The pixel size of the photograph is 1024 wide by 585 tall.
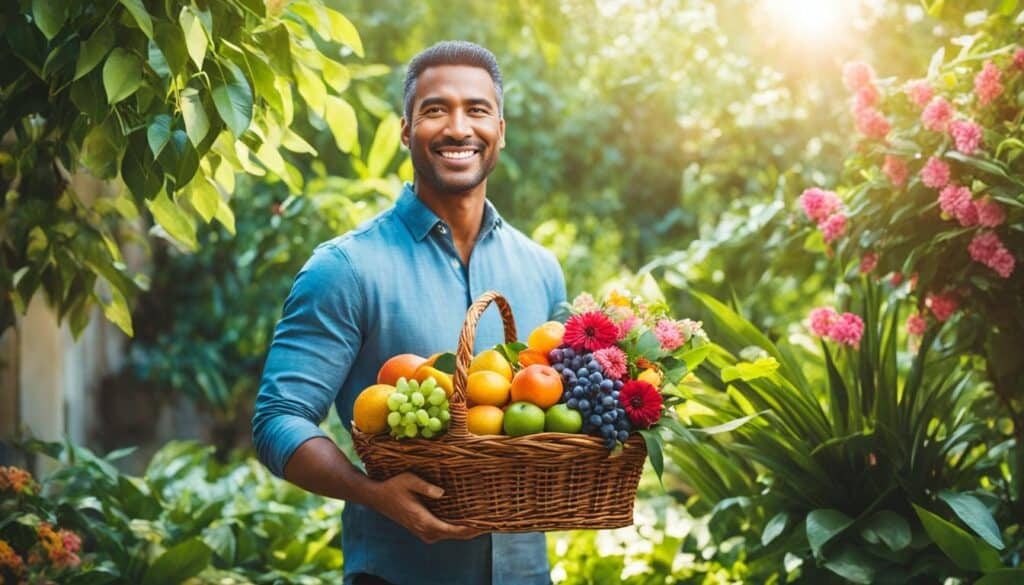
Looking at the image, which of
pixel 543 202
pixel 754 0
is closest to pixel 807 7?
pixel 754 0

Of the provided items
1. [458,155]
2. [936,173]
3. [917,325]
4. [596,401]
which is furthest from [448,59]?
[917,325]

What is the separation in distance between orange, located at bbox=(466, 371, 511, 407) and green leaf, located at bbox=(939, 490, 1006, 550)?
1363 mm

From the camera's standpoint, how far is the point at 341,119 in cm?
279

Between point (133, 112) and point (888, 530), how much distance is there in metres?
1.98

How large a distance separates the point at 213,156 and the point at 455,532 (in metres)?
1.05

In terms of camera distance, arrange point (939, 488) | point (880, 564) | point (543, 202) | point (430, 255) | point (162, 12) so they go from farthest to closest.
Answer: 1. point (543, 202)
2. point (939, 488)
3. point (880, 564)
4. point (430, 255)
5. point (162, 12)

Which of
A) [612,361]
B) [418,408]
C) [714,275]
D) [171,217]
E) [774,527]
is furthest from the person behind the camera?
[714,275]

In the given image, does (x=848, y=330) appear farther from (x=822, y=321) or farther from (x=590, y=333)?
(x=590, y=333)

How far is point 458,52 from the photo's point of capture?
2285 mm

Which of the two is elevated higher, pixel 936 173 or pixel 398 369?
pixel 936 173

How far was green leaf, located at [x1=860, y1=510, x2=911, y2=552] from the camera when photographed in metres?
2.83

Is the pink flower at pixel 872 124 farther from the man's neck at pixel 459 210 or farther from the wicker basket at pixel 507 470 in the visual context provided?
the wicker basket at pixel 507 470

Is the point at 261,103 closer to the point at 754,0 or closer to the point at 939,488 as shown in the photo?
the point at 939,488

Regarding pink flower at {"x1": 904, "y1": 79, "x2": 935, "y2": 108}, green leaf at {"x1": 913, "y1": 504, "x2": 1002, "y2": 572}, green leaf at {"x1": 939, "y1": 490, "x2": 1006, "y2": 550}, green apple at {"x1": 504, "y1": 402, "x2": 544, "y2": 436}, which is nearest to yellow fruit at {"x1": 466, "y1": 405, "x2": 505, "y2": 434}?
green apple at {"x1": 504, "y1": 402, "x2": 544, "y2": 436}
